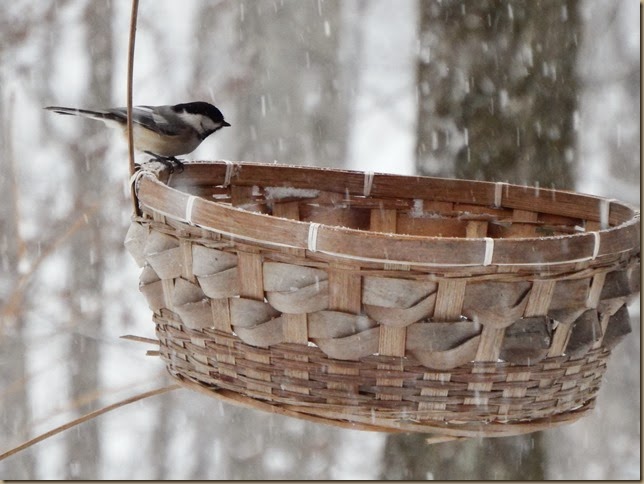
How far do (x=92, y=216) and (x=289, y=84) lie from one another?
1.16 m

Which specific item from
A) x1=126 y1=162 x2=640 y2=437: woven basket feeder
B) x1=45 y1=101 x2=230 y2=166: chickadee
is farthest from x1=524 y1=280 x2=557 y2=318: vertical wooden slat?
x1=45 y1=101 x2=230 y2=166: chickadee

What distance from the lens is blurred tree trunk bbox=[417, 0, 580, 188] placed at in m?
2.00

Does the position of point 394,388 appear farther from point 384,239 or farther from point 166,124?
point 166,124

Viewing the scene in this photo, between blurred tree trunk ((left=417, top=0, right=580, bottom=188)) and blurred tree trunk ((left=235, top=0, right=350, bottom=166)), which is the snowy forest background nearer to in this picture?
blurred tree trunk ((left=235, top=0, right=350, bottom=166))

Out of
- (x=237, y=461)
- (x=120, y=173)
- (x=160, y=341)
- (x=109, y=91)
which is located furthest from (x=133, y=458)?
(x=160, y=341)

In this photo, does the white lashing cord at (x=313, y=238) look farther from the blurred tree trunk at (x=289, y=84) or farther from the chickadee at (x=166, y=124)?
the blurred tree trunk at (x=289, y=84)

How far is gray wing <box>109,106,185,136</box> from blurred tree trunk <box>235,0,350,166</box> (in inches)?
80.9

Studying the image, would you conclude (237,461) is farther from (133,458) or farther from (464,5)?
(464,5)

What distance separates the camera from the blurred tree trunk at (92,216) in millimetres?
Answer: 3391

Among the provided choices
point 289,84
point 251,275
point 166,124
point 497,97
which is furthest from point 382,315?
point 289,84

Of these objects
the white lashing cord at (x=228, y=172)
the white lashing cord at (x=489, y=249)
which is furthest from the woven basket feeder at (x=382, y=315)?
the white lashing cord at (x=228, y=172)

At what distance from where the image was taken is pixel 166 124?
1.59 meters

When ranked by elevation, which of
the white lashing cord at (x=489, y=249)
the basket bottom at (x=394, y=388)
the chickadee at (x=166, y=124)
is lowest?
the basket bottom at (x=394, y=388)

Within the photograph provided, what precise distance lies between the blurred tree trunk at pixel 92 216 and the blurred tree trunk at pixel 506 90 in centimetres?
179
